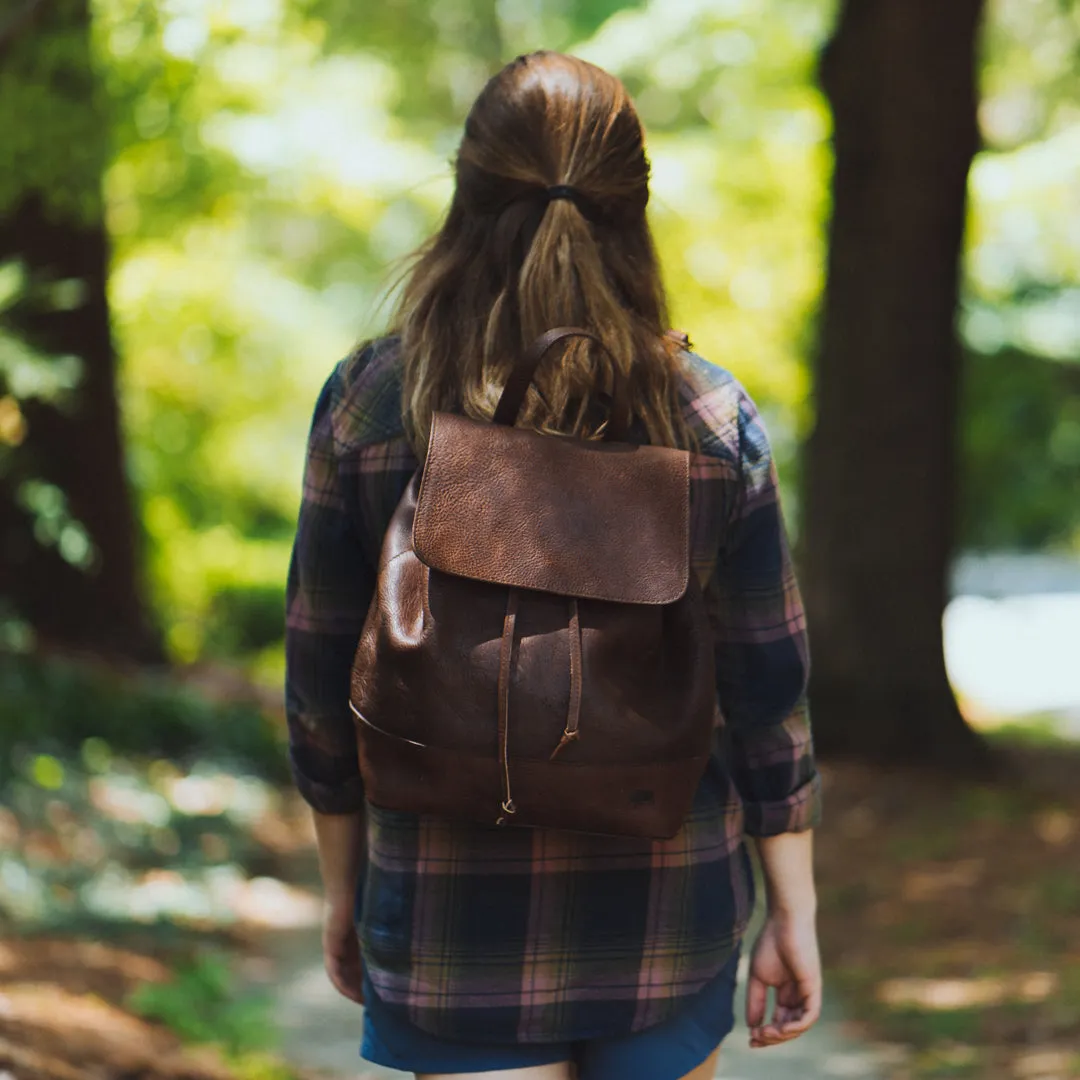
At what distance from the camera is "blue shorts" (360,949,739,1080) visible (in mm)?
1867

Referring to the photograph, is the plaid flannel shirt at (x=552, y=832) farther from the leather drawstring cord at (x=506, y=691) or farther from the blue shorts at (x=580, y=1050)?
the leather drawstring cord at (x=506, y=691)

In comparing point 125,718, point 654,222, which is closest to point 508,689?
point 654,222

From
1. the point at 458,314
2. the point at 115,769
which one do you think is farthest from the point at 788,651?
the point at 115,769

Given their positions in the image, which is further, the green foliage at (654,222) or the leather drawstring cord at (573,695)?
the green foliage at (654,222)

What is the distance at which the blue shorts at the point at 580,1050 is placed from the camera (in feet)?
6.13

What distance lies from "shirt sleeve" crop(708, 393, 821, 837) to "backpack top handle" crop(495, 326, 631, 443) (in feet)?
0.64

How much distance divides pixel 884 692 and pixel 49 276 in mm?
5326

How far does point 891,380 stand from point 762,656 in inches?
243

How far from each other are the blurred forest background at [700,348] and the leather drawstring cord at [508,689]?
611mm

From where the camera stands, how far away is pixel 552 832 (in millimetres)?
1838

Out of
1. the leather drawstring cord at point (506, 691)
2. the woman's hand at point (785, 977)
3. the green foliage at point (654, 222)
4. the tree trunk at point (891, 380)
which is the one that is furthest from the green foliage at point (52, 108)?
the tree trunk at point (891, 380)

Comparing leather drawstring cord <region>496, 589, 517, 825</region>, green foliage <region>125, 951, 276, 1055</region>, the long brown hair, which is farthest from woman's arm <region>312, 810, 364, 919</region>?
green foliage <region>125, 951, 276, 1055</region>

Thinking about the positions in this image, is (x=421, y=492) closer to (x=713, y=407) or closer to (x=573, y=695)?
(x=573, y=695)

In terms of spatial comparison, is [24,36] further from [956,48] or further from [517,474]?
[956,48]
